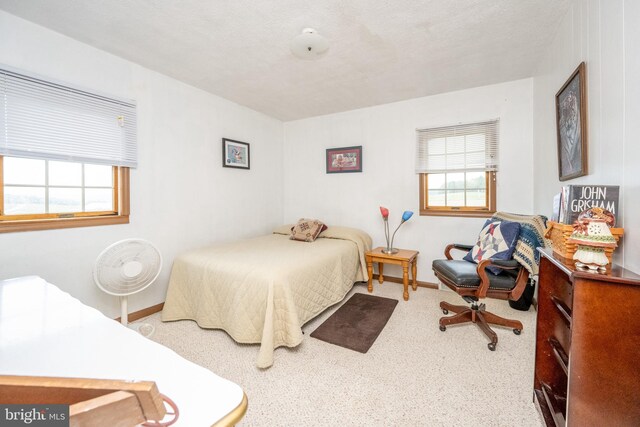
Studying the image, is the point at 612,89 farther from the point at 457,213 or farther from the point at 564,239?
the point at 457,213

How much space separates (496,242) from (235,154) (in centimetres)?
312

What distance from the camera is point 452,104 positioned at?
10.6 ft

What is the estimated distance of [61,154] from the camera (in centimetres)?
207

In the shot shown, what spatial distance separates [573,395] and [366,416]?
934 millimetres

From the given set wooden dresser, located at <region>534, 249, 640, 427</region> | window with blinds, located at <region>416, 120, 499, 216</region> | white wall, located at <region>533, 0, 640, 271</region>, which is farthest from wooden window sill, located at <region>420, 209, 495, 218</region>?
wooden dresser, located at <region>534, 249, 640, 427</region>

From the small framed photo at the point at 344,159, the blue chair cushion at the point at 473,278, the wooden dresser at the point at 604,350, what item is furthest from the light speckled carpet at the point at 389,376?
the small framed photo at the point at 344,159

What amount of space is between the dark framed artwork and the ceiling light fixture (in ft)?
5.59

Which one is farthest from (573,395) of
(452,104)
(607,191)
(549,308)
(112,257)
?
(452,104)

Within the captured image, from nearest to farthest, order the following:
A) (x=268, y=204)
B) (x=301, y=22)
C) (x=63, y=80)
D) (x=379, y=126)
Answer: (x=301, y=22)
(x=63, y=80)
(x=379, y=126)
(x=268, y=204)

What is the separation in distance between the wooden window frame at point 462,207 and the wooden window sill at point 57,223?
330 centimetres

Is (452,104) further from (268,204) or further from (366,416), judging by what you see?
(366,416)

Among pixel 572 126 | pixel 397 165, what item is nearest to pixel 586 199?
pixel 572 126

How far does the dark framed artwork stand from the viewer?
162 cm

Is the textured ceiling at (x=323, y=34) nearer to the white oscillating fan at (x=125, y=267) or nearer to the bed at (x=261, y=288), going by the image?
the white oscillating fan at (x=125, y=267)
